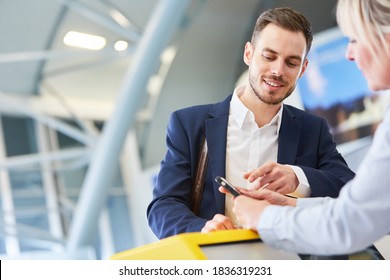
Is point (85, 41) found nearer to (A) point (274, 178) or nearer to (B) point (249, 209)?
(A) point (274, 178)

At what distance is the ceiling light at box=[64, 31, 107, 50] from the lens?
944 cm

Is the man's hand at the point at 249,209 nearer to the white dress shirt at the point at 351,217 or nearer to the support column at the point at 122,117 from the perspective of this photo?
the white dress shirt at the point at 351,217

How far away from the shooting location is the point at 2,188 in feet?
42.1

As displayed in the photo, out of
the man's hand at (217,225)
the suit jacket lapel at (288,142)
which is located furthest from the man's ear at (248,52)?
the man's hand at (217,225)

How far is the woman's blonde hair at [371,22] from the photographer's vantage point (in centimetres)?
162

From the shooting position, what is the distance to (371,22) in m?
1.62

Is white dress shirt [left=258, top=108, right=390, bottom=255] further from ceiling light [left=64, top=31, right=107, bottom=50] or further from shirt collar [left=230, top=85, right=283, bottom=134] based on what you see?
ceiling light [left=64, top=31, right=107, bottom=50]

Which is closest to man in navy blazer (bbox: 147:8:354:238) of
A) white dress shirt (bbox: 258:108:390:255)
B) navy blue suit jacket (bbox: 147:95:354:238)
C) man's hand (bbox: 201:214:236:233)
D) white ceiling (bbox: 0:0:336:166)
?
navy blue suit jacket (bbox: 147:95:354:238)

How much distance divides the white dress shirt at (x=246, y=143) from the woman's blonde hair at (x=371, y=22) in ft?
2.70

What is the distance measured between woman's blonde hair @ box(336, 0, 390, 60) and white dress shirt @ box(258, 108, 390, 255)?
20cm
